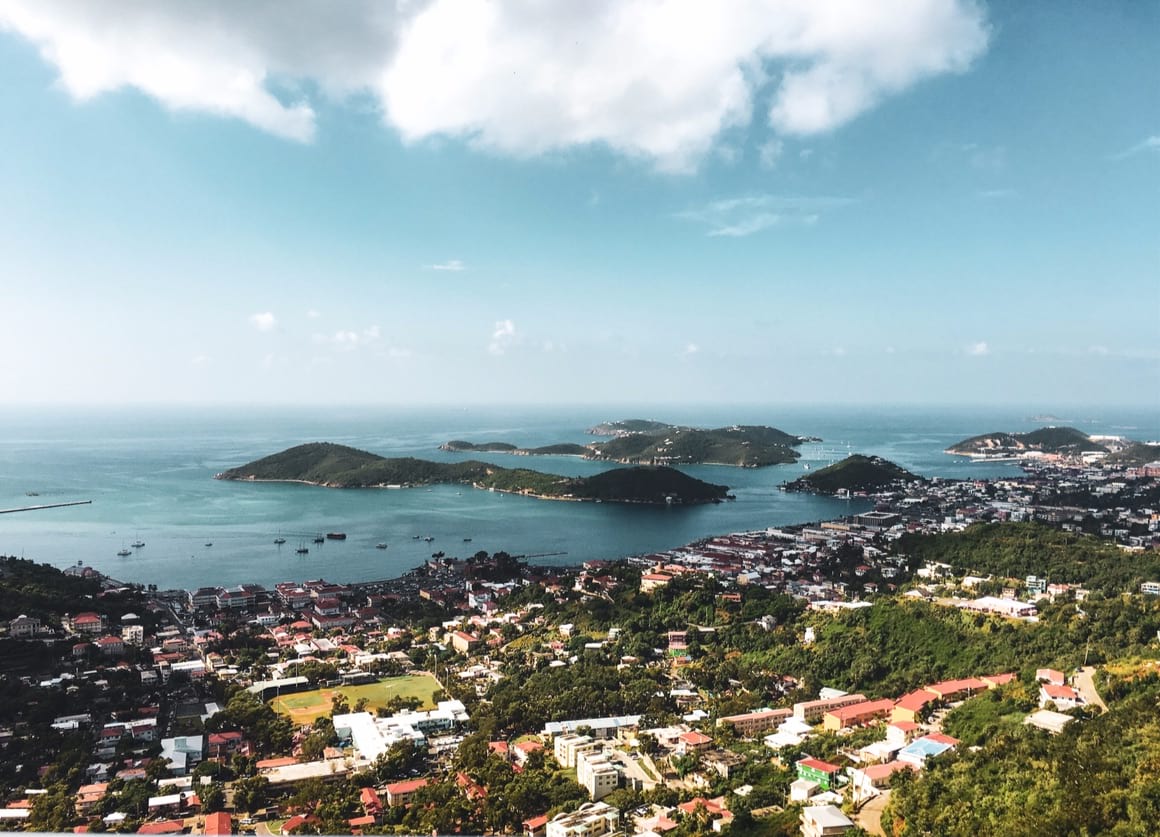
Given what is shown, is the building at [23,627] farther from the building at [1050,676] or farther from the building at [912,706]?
the building at [1050,676]

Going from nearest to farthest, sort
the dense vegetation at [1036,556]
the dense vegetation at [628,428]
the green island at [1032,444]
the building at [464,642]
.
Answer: the building at [464,642]
the dense vegetation at [1036,556]
the green island at [1032,444]
the dense vegetation at [628,428]

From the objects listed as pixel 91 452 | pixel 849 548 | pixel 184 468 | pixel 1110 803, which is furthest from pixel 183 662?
pixel 91 452

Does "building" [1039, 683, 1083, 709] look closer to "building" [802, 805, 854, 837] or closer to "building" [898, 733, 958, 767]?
"building" [898, 733, 958, 767]

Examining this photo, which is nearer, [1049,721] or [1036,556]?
[1049,721]

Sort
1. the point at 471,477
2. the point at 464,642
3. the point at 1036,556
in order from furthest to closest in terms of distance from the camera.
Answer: the point at 471,477 < the point at 1036,556 < the point at 464,642

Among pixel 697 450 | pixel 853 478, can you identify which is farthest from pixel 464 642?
pixel 697 450

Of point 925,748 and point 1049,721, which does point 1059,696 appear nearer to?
point 1049,721

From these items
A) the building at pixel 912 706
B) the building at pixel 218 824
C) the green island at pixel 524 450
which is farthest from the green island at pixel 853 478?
the building at pixel 218 824
